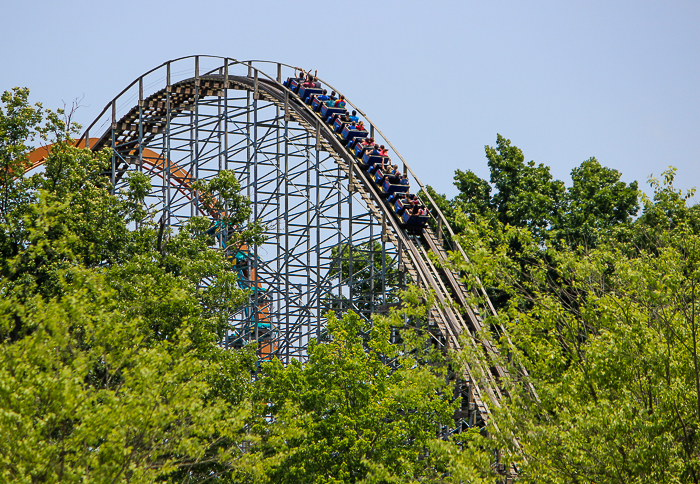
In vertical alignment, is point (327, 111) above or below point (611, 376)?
above

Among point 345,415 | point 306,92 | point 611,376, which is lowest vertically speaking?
point 611,376

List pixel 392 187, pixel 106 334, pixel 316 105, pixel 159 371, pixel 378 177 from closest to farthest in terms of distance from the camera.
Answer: pixel 106 334
pixel 159 371
pixel 392 187
pixel 378 177
pixel 316 105

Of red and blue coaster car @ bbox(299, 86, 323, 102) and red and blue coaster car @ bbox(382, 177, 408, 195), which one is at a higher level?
red and blue coaster car @ bbox(299, 86, 323, 102)

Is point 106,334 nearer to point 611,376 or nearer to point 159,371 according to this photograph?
point 159,371

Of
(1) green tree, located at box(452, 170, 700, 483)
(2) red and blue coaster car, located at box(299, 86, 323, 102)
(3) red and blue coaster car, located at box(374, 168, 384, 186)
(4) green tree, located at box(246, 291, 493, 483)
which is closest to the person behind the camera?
(1) green tree, located at box(452, 170, 700, 483)

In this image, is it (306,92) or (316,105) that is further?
(306,92)

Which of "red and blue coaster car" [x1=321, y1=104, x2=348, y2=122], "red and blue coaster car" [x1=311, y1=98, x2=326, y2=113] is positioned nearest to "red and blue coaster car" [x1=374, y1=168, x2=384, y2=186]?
"red and blue coaster car" [x1=321, y1=104, x2=348, y2=122]

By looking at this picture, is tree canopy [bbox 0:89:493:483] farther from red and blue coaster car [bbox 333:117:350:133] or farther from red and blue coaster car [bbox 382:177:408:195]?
red and blue coaster car [bbox 333:117:350:133]

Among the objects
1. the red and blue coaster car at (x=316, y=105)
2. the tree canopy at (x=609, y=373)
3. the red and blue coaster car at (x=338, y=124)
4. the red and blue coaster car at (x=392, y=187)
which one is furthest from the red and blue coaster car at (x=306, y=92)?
the tree canopy at (x=609, y=373)

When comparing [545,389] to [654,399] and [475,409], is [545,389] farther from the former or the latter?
[475,409]

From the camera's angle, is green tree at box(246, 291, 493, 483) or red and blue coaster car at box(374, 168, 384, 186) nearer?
green tree at box(246, 291, 493, 483)

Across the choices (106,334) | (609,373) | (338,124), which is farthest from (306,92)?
(609,373)

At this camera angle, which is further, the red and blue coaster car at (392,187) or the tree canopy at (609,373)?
the red and blue coaster car at (392,187)

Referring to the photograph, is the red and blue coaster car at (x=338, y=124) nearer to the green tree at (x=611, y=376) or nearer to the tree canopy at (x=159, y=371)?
the tree canopy at (x=159, y=371)
